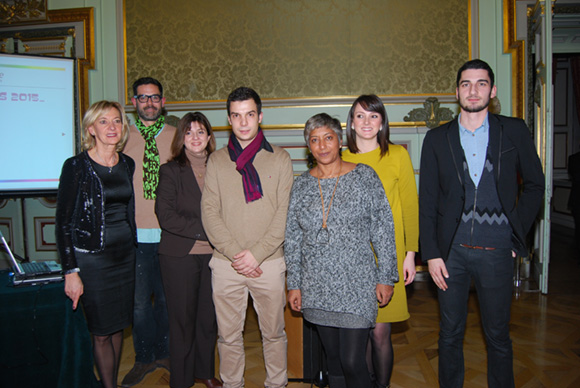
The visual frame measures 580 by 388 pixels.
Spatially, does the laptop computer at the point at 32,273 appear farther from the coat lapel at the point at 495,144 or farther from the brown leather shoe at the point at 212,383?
the coat lapel at the point at 495,144

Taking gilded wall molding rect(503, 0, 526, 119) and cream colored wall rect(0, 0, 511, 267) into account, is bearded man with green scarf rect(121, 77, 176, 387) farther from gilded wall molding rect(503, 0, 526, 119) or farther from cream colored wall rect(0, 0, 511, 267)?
gilded wall molding rect(503, 0, 526, 119)

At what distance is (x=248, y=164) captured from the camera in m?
1.94

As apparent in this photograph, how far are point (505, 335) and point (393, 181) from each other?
0.79 metres

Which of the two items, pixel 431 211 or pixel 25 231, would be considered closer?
pixel 431 211

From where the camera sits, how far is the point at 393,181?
189 centimetres

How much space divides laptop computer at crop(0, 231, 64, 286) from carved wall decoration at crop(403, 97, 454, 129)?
3.32m

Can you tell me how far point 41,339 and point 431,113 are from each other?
3.61 metres

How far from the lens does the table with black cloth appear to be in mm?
1843

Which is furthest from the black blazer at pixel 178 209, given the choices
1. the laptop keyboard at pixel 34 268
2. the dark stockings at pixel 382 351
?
the dark stockings at pixel 382 351

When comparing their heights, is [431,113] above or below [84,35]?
below

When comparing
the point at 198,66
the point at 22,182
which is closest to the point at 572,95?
the point at 198,66

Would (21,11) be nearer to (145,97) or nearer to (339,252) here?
(145,97)

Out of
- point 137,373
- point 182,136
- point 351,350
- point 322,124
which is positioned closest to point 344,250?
point 351,350

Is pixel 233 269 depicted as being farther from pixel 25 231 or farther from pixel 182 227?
pixel 25 231
